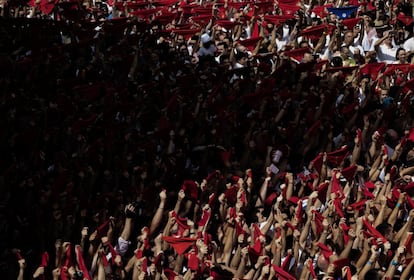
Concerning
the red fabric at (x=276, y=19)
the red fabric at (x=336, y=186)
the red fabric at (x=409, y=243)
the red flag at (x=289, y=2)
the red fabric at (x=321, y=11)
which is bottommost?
the red fabric at (x=409, y=243)

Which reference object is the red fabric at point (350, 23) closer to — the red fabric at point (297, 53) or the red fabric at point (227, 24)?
the red fabric at point (297, 53)

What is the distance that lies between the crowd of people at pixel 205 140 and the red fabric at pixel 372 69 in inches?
1.4

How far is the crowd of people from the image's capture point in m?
10.2

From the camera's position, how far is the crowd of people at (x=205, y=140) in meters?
10.2

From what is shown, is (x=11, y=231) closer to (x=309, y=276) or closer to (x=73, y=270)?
(x=73, y=270)

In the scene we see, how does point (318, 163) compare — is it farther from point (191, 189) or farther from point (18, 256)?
point (18, 256)

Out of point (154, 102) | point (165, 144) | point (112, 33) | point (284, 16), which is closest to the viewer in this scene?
point (165, 144)

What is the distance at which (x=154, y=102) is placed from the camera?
535 inches

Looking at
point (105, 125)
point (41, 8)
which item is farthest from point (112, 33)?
point (105, 125)

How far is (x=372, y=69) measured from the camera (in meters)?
15.3

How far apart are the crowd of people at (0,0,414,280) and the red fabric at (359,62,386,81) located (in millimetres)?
36

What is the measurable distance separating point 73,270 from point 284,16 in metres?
9.29

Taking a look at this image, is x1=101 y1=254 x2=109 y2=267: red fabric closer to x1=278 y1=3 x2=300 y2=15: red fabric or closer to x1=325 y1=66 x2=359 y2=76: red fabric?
x1=325 y1=66 x2=359 y2=76: red fabric

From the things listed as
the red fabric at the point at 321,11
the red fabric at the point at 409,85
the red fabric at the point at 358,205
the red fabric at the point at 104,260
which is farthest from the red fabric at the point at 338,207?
the red fabric at the point at 321,11
